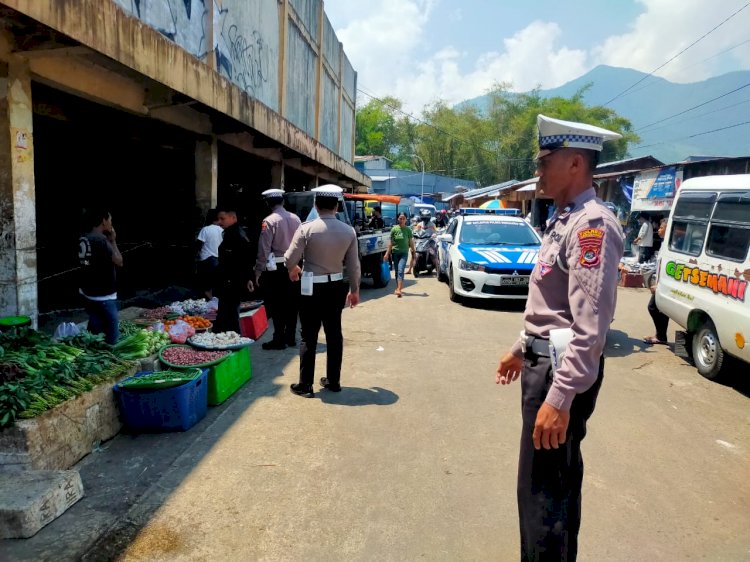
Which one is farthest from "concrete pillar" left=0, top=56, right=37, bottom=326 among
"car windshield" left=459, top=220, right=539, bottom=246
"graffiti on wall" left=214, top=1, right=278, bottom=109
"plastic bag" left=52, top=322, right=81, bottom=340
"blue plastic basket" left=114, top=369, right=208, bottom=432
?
"car windshield" left=459, top=220, right=539, bottom=246

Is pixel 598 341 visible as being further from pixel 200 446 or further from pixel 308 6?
pixel 308 6

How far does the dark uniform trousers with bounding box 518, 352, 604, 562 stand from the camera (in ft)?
7.27

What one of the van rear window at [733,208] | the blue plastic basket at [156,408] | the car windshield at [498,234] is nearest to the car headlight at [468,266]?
the car windshield at [498,234]

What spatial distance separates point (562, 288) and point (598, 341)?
0.96 feet

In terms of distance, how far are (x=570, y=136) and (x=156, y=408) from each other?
12.1 feet

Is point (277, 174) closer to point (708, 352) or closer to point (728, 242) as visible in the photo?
point (728, 242)

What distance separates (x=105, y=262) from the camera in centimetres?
534

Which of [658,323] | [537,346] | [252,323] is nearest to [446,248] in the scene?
[658,323]

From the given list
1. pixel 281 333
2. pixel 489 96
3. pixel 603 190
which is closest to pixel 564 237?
pixel 281 333

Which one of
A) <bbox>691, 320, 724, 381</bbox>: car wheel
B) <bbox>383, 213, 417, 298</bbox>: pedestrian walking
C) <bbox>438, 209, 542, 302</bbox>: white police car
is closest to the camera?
<bbox>691, 320, 724, 381</bbox>: car wheel

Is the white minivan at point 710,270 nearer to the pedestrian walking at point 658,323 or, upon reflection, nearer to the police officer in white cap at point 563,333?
the pedestrian walking at point 658,323

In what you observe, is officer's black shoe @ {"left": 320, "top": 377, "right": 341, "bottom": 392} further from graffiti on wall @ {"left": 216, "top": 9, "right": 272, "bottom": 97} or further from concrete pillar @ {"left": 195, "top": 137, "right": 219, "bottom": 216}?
graffiti on wall @ {"left": 216, "top": 9, "right": 272, "bottom": 97}

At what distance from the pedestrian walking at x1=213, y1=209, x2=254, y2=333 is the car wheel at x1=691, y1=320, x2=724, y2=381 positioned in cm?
545

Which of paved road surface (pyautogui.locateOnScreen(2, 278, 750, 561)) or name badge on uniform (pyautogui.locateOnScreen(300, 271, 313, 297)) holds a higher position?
name badge on uniform (pyautogui.locateOnScreen(300, 271, 313, 297))
